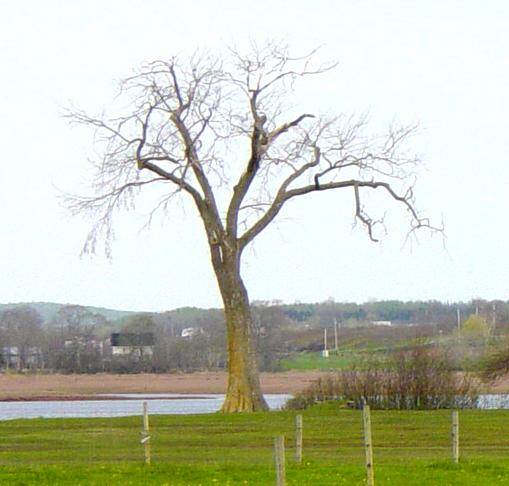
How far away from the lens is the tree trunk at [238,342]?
40.7m

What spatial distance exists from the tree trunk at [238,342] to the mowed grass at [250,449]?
6.26 feet

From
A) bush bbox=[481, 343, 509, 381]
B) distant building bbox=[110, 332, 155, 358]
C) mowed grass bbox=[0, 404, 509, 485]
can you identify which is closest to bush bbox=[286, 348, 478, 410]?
mowed grass bbox=[0, 404, 509, 485]

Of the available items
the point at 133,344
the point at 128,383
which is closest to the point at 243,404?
the point at 128,383

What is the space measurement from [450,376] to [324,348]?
225 feet

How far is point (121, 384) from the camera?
281 feet

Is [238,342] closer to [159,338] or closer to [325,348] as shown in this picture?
[159,338]

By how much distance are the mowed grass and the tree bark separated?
6.31 ft

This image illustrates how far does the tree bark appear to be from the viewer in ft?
134

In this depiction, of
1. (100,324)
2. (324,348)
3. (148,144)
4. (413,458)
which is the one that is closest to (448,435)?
(413,458)

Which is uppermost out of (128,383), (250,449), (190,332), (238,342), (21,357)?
(190,332)

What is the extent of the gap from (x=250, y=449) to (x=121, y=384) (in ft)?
186

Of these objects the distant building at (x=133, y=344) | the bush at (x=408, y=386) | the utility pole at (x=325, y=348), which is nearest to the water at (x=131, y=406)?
the bush at (x=408, y=386)

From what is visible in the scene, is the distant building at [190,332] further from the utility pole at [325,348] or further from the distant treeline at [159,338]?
the utility pole at [325,348]

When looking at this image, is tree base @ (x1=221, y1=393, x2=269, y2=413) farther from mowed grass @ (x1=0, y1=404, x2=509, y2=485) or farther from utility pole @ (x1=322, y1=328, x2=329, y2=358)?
utility pole @ (x1=322, y1=328, x2=329, y2=358)
